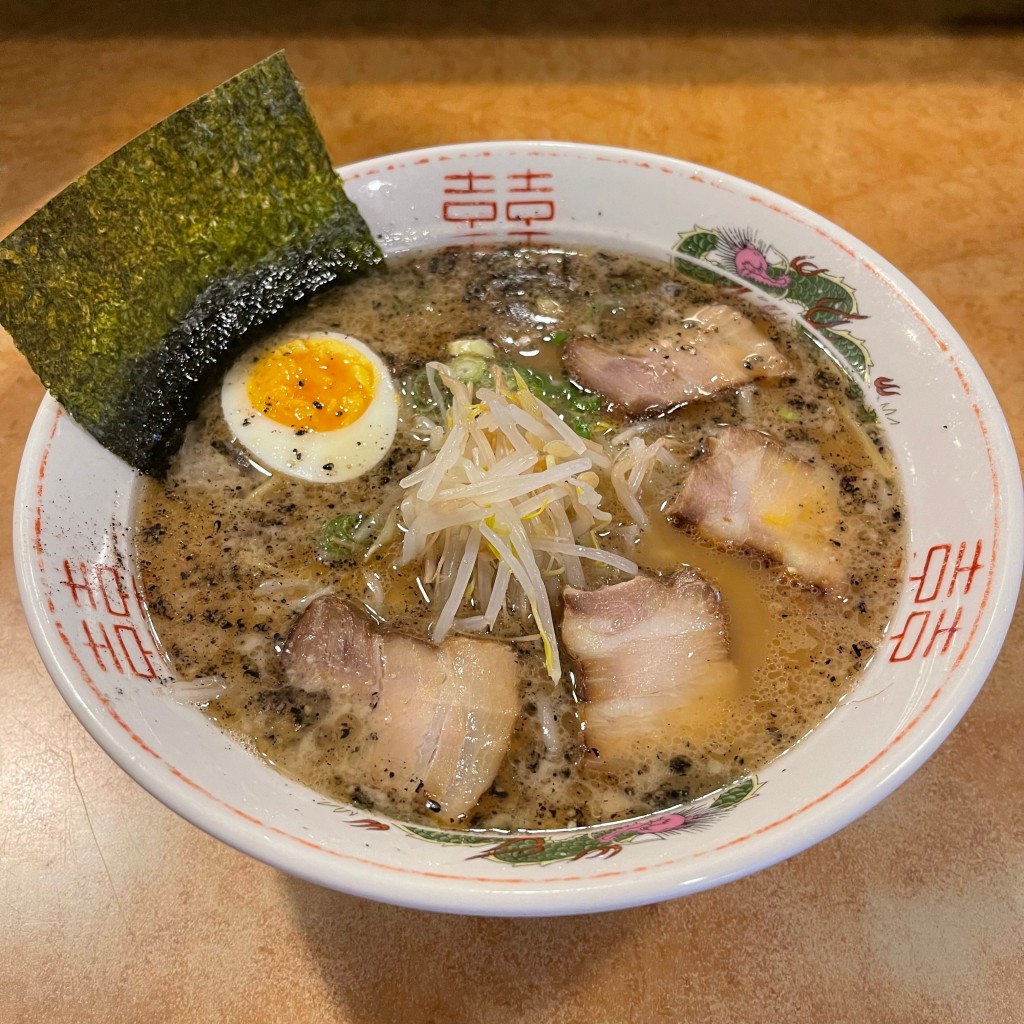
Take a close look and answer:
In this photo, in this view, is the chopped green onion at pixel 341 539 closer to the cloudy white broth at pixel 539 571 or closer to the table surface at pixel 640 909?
the cloudy white broth at pixel 539 571

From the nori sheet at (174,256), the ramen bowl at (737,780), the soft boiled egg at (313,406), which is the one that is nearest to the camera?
the ramen bowl at (737,780)

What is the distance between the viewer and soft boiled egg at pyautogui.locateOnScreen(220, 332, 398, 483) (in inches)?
67.0

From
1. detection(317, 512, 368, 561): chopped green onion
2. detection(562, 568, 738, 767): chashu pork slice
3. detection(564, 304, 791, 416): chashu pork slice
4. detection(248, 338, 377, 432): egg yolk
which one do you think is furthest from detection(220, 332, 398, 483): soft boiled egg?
detection(562, 568, 738, 767): chashu pork slice

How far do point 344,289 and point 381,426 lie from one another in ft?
1.48

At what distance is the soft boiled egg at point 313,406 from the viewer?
1701 millimetres

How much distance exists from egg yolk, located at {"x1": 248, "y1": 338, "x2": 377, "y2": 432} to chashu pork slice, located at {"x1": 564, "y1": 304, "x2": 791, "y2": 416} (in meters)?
0.49

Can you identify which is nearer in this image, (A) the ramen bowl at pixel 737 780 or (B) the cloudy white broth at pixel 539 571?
(A) the ramen bowl at pixel 737 780

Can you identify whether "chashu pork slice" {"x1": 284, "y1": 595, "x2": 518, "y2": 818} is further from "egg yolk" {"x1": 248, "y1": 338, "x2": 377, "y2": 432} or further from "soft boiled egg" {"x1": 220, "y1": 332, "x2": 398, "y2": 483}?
"egg yolk" {"x1": 248, "y1": 338, "x2": 377, "y2": 432}

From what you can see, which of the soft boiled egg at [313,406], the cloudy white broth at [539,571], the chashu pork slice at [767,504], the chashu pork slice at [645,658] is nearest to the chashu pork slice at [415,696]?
the cloudy white broth at [539,571]

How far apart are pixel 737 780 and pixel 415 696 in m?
0.54

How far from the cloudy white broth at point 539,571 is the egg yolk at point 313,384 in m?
0.03

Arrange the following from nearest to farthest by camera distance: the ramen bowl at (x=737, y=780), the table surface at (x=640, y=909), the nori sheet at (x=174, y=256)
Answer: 1. the ramen bowl at (x=737, y=780)
2. the table surface at (x=640, y=909)
3. the nori sheet at (x=174, y=256)

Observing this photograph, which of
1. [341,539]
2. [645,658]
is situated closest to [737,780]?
[645,658]

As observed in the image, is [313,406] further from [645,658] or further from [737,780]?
[737,780]
